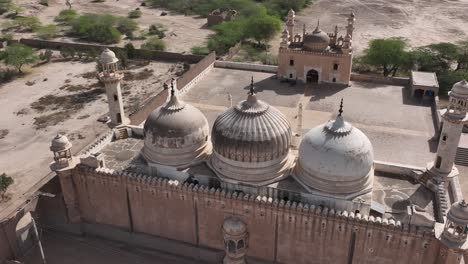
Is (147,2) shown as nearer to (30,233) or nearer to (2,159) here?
(2,159)

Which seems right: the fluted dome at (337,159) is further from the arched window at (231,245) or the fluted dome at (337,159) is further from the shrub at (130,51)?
the shrub at (130,51)

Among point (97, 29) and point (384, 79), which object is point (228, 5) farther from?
point (384, 79)

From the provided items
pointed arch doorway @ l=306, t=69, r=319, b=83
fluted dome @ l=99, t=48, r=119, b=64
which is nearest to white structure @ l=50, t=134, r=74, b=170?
fluted dome @ l=99, t=48, r=119, b=64

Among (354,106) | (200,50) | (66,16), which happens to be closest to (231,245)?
(354,106)

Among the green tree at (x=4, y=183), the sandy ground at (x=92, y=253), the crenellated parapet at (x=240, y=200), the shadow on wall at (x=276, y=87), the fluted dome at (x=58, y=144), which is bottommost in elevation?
the sandy ground at (x=92, y=253)

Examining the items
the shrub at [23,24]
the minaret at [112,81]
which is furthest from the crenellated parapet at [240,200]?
the shrub at [23,24]
